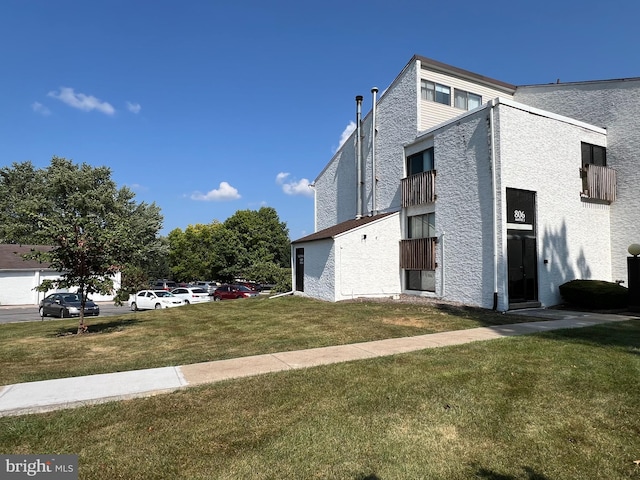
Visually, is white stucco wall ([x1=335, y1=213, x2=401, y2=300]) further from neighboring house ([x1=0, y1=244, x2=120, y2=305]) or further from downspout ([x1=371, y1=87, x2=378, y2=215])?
neighboring house ([x1=0, y1=244, x2=120, y2=305])

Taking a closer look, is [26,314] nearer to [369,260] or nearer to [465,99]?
[369,260]

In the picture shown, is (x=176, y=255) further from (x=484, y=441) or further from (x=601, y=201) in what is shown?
(x=484, y=441)

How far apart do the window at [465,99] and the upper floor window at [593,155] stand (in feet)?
17.7

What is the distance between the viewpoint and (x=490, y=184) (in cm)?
1392

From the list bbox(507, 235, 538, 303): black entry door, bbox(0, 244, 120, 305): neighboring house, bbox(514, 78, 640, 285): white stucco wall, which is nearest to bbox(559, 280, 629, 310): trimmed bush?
bbox(507, 235, 538, 303): black entry door

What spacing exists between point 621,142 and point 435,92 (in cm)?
798

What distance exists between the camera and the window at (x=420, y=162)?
56.6 ft

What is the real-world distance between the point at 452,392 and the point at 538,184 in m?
12.1

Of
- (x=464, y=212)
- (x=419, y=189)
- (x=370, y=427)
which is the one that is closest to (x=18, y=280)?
(x=419, y=189)

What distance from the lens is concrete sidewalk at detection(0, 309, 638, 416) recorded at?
5.02 m

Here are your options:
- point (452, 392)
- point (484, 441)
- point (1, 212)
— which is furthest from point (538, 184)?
point (1, 212)

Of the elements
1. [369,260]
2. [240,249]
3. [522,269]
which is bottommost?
[522,269]

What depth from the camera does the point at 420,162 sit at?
704 inches

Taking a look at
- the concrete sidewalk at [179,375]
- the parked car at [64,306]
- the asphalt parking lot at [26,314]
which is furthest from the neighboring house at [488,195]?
the asphalt parking lot at [26,314]
